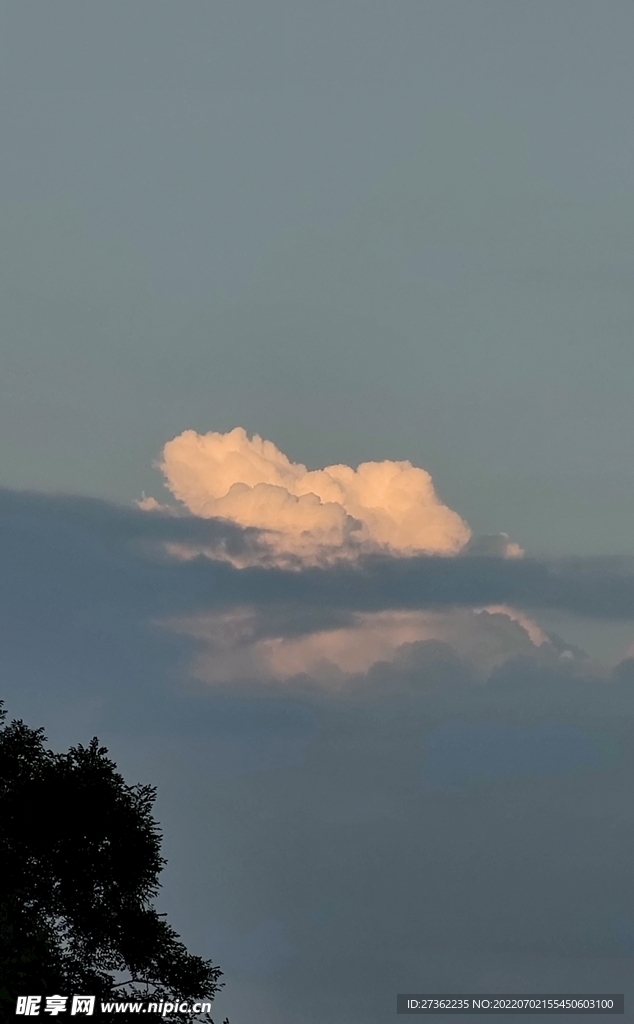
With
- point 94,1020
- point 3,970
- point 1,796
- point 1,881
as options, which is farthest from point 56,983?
point 3,970

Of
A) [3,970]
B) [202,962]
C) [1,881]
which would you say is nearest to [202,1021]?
[202,962]

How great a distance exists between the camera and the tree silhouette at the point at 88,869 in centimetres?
4812

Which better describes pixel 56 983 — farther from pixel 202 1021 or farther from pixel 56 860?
pixel 202 1021

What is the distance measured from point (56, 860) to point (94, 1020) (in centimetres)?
687

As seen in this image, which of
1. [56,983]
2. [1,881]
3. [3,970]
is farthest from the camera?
[1,881]

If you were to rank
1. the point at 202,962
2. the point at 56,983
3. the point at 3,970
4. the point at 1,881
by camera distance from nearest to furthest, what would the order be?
the point at 3,970, the point at 56,983, the point at 1,881, the point at 202,962

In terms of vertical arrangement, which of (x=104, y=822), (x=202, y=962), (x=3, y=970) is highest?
(x=104, y=822)

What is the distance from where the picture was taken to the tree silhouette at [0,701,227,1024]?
1895 inches

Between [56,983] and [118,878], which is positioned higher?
[118,878]

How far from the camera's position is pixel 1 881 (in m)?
47.8

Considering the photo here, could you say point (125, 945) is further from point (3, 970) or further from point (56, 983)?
point (3, 970)

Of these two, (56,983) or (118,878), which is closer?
(56,983)

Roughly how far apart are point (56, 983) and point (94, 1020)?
8.76 feet

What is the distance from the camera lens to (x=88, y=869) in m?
48.8
